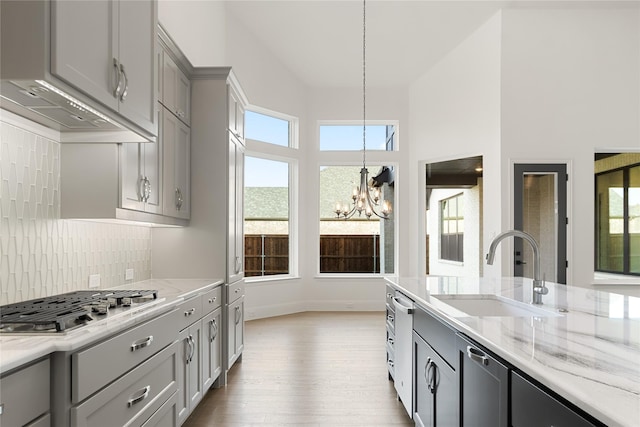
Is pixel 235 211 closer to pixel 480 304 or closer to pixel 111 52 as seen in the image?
pixel 111 52

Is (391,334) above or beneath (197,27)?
beneath

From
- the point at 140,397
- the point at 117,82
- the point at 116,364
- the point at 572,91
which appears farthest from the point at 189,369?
the point at 572,91

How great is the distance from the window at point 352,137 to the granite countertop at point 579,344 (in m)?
5.25

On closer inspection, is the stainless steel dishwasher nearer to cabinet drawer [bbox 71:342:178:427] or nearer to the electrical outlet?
cabinet drawer [bbox 71:342:178:427]

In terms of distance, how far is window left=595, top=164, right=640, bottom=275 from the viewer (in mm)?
5980

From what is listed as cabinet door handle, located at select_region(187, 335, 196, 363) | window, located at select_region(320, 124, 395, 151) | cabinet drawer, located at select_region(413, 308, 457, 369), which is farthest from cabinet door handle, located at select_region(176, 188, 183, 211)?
window, located at select_region(320, 124, 395, 151)

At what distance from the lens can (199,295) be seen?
3084 mm

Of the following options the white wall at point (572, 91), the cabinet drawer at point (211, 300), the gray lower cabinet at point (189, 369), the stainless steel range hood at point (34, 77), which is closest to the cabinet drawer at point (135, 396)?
the gray lower cabinet at point (189, 369)

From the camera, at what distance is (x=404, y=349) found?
294 centimetres

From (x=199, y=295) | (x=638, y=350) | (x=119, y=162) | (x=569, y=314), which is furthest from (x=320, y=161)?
(x=638, y=350)

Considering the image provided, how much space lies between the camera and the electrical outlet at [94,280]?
109 inches

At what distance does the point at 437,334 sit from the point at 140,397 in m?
1.43

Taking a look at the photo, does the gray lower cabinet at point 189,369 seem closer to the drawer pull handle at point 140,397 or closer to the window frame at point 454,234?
the drawer pull handle at point 140,397

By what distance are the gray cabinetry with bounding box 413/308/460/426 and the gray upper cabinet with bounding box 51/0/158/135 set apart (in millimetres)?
1803
